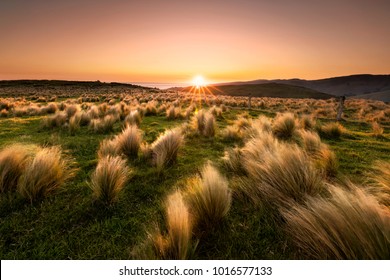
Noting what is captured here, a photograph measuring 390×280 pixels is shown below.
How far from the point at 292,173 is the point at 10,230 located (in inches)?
127

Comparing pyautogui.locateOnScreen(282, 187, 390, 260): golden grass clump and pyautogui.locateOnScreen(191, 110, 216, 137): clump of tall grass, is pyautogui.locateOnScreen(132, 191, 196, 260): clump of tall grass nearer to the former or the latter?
pyautogui.locateOnScreen(282, 187, 390, 260): golden grass clump

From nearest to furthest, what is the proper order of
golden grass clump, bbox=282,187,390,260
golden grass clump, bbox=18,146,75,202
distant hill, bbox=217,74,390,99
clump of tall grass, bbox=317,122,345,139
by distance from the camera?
golden grass clump, bbox=282,187,390,260 → golden grass clump, bbox=18,146,75,202 → clump of tall grass, bbox=317,122,345,139 → distant hill, bbox=217,74,390,99

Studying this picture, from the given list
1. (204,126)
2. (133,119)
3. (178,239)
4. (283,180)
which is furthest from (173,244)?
(133,119)

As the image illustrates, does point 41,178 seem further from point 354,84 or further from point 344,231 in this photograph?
point 354,84

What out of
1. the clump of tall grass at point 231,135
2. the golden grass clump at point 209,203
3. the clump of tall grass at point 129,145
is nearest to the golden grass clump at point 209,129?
the clump of tall grass at point 231,135

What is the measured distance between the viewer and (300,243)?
194cm

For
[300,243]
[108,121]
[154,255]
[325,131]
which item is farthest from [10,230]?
[325,131]

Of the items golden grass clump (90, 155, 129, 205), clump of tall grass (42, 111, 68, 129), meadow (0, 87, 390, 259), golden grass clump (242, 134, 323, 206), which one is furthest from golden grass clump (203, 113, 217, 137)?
clump of tall grass (42, 111, 68, 129)

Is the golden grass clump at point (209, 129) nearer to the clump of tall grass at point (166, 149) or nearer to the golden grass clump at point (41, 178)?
the clump of tall grass at point (166, 149)

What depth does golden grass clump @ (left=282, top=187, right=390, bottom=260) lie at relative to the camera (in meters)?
1.59

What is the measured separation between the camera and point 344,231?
66.6 inches
